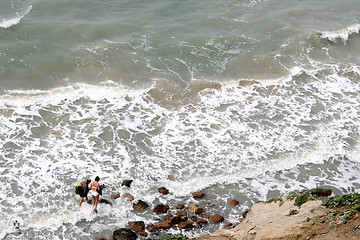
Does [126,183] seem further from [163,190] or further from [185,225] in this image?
[185,225]

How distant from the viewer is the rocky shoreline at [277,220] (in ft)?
31.9

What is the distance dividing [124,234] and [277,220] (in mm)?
5276

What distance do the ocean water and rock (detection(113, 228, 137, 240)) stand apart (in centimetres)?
48

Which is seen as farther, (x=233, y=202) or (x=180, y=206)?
(x=233, y=202)

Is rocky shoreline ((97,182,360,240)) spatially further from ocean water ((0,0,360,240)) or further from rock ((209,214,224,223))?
ocean water ((0,0,360,240))

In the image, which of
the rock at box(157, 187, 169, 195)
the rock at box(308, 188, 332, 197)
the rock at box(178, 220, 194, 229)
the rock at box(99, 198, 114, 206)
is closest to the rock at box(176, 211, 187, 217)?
the rock at box(178, 220, 194, 229)

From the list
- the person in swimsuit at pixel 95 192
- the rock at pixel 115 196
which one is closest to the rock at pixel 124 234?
the person in swimsuit at pixel 95 192

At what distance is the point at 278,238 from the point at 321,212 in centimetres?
155

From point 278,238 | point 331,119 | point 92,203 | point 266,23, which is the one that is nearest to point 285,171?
point 331,119

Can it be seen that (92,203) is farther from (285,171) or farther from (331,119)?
(331,119)

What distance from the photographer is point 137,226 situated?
13.6 meters

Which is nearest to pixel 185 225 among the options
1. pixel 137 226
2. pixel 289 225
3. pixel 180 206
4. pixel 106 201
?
pixel 180 206

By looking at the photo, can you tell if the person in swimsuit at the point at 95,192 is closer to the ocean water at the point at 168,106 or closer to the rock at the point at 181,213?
the ocean water at the point at 168,106

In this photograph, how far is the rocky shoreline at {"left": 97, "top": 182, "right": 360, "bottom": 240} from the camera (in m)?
9.73
